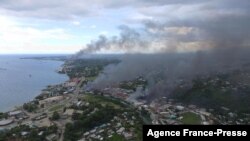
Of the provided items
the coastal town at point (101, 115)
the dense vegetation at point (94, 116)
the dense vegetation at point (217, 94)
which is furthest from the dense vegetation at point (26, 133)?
the dense vegetation at point (217, 94)

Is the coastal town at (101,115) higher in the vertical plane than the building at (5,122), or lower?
higher

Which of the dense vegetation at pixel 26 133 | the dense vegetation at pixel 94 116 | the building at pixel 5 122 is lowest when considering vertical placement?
the building at pixel 5 122

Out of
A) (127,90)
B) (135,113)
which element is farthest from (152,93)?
(135,113)

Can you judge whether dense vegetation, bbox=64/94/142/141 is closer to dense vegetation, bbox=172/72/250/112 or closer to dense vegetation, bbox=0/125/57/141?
dense vegetation, bbox=0/125/57/141

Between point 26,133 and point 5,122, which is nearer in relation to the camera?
point 26,133

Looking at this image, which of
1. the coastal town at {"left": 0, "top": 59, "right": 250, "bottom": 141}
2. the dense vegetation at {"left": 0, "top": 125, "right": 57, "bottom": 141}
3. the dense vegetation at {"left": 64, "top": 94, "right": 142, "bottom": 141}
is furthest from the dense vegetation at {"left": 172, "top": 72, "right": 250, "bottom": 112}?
the dense vegetation at {"left": 0, "top": 125, "right": 57, "bottom": 141}

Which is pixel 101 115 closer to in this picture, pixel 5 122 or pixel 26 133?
pixel 26 133

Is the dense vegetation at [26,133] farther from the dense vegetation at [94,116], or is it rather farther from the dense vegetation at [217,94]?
the dense vegetation at [217,94]

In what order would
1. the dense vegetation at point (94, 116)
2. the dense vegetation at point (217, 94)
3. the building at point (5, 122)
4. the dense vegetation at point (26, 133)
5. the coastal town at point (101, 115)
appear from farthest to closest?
the dense vegetation at point (217, 94) < the building at point (5, 122) < the dense vegetation at point (94, 116) < the coastal town at point (101, 115) < the dense vegetation at point (26, 133)

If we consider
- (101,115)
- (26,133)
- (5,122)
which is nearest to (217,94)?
(101,115)

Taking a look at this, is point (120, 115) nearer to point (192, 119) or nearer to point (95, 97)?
point (192, 119)
